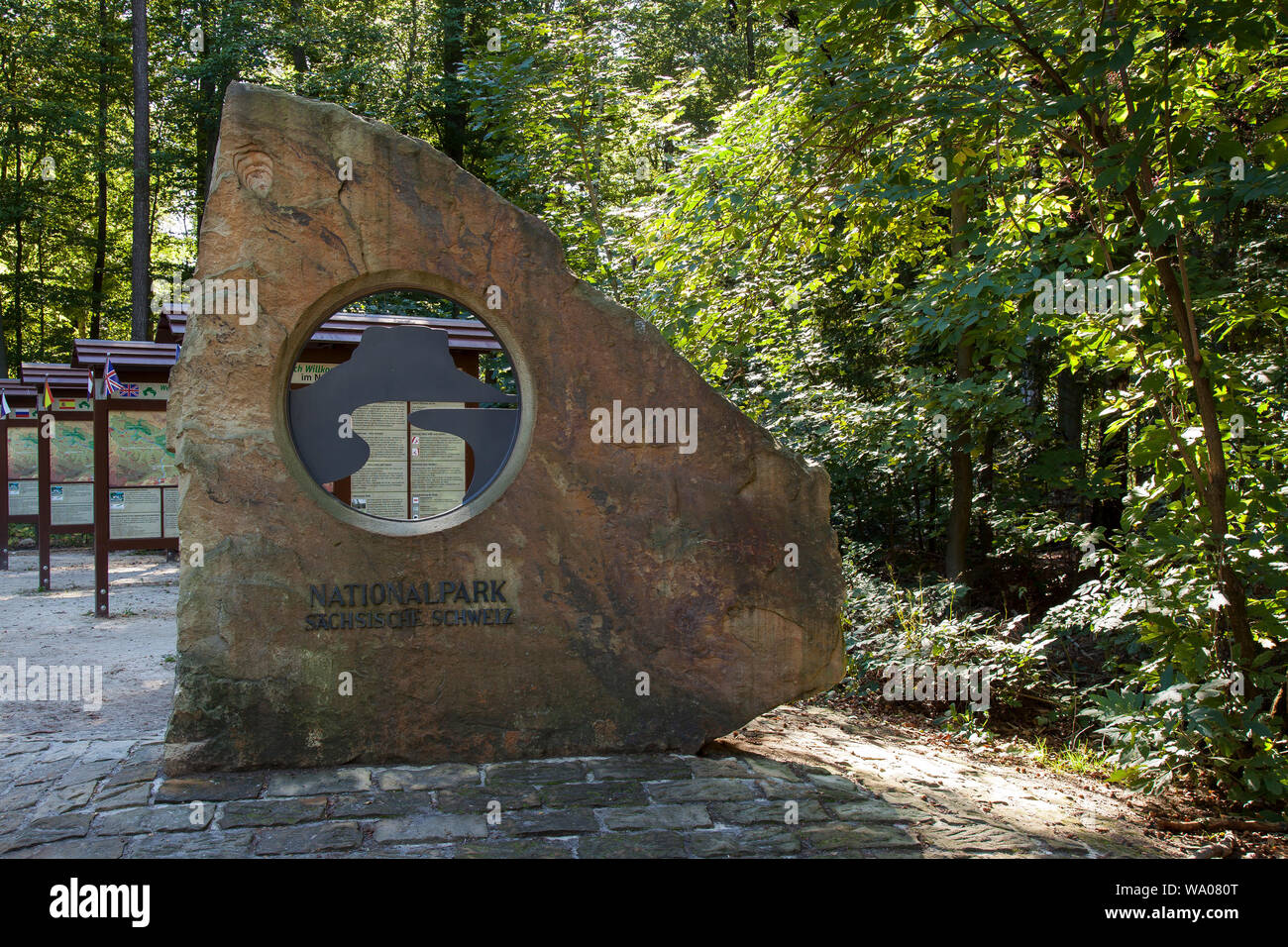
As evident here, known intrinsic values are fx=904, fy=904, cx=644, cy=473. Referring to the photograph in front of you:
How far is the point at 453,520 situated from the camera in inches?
174

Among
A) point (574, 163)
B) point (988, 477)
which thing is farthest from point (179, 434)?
point (988, 477)

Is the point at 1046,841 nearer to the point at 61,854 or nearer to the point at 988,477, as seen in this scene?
the point at 61,854

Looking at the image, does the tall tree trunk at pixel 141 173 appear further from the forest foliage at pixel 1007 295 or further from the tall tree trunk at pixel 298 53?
the forest foliage at pixel 1007 295

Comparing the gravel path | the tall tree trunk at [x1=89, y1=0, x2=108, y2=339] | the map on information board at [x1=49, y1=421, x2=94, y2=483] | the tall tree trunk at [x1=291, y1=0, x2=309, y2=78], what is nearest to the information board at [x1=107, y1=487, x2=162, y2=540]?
the map on information board at [x1=49, y1=421, x2=94, y2=483]

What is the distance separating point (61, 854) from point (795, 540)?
3.38 meters

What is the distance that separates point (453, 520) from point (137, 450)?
6.57 metres

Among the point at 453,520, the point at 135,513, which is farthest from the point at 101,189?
the point at 453,520

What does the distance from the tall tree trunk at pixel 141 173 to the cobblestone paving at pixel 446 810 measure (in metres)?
13.9

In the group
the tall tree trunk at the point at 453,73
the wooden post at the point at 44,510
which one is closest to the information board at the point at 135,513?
the wooden post at the point at 44,510

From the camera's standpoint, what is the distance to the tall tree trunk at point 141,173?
15.5 metres

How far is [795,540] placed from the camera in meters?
4.68

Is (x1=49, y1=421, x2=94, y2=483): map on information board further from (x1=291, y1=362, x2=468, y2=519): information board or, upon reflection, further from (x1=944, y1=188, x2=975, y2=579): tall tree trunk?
(x1=944, y1=188, x2=975, y2=579): tall tree trunk

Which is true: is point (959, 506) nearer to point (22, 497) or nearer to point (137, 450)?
point (137, 450)

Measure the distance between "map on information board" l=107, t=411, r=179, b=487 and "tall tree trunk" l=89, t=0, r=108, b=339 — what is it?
1308 cm
